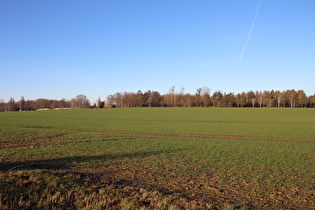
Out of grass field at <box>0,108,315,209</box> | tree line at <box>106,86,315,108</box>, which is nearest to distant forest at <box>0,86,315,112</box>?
tree line at <box>106,86,315,108</box>

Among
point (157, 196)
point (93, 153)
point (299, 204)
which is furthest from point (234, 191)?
point (93, 153)

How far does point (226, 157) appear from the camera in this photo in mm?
14945

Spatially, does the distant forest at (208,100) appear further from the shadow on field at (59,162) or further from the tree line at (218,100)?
the shadow on field at (59,162)

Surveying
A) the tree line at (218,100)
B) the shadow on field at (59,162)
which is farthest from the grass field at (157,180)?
the tree line at (218,100)

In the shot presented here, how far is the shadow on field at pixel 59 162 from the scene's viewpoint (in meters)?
11.0

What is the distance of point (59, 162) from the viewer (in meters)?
12.9

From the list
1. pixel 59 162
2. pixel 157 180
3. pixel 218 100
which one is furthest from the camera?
pixel 218 100

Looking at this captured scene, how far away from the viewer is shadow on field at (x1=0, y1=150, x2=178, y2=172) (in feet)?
36.2

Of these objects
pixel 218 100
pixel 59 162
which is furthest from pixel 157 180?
pixel 218 100

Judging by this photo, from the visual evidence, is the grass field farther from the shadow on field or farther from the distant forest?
→ the distant forest

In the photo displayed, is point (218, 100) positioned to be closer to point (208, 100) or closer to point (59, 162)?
point (208, 100)

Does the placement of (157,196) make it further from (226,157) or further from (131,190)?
(226,157)

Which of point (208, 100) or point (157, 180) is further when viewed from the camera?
point (208, 100)

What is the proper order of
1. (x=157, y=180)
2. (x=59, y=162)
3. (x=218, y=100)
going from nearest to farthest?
(x=157, y=180) < (x=59, y=162) < (x=218, y=100)
